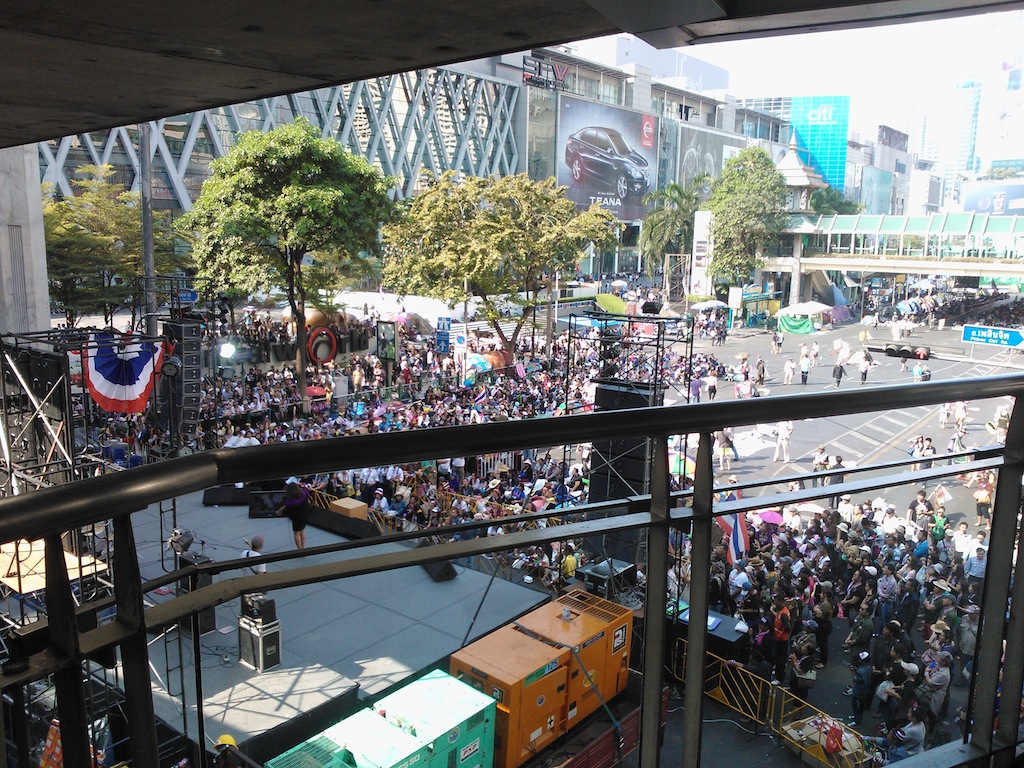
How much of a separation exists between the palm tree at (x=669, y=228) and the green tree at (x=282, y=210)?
114 feet

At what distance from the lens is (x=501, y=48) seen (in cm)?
320

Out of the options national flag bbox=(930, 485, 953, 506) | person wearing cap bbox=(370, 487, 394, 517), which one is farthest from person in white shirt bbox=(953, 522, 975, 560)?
person wearing cap bbox=(370, 487, 394, 517)

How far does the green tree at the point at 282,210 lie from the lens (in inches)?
824

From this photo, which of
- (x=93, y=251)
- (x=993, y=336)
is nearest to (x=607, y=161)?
(x=993, y=336)

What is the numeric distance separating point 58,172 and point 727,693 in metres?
37.9

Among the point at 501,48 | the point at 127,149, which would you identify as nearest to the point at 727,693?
the point at 501,48

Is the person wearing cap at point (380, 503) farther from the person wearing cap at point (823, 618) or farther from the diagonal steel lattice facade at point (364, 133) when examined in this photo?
the diagonal steel lattice facade at point (364, 133)

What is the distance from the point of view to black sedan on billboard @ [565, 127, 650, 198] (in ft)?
199

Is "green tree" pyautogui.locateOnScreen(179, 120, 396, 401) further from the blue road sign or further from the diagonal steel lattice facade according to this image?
the blue road sign

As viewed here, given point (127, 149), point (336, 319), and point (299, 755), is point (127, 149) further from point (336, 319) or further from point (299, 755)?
point (299, 755)

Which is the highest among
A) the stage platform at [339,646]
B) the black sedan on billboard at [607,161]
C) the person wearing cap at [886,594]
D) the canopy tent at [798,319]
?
the black sedan on billboard at [607,161]

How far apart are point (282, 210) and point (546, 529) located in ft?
68.3

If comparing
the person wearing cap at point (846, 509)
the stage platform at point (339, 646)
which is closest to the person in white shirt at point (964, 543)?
the person wearing cap at point (846, 509)

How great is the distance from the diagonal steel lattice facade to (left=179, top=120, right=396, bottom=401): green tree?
9448 millimetres
